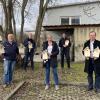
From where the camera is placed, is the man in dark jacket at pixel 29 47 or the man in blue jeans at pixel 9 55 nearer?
the man in blue jeans at pixel 9 55

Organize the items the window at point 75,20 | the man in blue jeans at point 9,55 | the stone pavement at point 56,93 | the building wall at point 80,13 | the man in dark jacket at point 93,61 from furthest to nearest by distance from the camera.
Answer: the window at point 75,20
the building wall at point 80,13
the man in blue jeans at point 9,55
the man in dark jacket at point 93,61
the stone pavement at point 56,93

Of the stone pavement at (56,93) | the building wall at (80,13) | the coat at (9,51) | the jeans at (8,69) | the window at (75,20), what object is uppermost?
the building wall at (80,13)

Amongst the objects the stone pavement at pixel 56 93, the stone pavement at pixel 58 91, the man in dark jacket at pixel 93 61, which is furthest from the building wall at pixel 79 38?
the man in dark jacket at pixel 93 61

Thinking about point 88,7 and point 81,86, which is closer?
point 81,86

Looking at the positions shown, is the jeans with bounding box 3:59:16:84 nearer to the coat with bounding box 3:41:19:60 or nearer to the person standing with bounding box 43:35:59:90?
the coat with bounding box 3:41:19:60

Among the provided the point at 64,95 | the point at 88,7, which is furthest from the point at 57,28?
the point at 64,95

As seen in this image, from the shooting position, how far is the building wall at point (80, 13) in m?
29.8

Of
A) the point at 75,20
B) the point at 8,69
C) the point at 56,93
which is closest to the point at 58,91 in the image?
the point at 56,93

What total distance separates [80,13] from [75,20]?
0.75 meters

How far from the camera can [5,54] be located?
48.7ft

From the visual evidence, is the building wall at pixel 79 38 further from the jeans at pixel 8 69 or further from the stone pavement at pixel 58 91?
the jeans at pixel 8 69

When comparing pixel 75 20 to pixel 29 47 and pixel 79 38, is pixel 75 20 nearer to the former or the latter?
pixel 79 38

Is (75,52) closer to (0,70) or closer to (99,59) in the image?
(0,70)

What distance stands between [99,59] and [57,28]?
1377cm
